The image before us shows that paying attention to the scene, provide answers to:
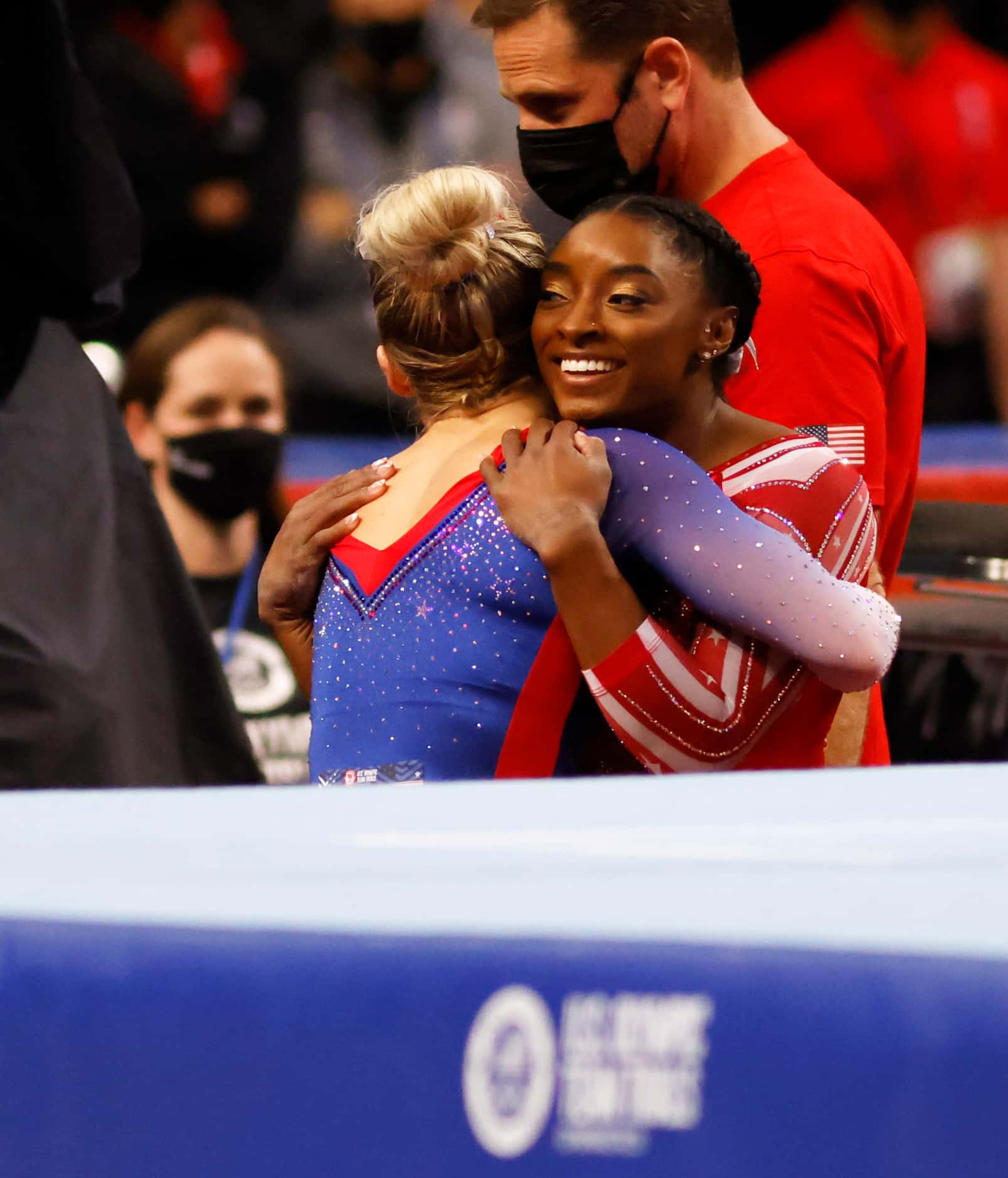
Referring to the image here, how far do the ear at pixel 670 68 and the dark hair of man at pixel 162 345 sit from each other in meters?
2.25

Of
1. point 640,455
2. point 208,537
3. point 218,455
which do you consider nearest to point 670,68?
point 640,455

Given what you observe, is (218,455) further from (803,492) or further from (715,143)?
(803,492)

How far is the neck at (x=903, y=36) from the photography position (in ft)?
16.7

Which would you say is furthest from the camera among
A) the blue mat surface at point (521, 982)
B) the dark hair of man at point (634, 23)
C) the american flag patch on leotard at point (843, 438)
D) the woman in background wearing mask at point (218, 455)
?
the woman in background wearing mask at point (218, 455)

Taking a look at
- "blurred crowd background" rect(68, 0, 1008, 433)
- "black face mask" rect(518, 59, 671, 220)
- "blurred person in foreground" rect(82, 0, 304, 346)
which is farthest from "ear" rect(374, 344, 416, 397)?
"blurred person in foreground" rect(82, 0, 304, 346)

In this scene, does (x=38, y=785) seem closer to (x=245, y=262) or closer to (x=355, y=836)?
(x=355, y=836)

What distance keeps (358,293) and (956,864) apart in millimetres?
4540

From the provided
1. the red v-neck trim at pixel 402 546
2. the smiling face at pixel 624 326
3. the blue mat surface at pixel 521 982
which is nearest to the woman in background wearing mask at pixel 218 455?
the red v-neck trim at pixel 402 546

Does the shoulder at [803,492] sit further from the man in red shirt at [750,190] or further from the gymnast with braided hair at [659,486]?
the man in red shirt at [750,190]

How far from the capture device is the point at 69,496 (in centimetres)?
242

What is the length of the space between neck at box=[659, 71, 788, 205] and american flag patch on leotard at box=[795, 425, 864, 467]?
376 mm

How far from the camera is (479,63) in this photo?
525 cm

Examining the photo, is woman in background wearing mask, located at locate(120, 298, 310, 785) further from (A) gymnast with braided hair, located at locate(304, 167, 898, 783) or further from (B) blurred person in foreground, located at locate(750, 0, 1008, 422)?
(A) gymnast with braided hair, located at locate(304, 167, 898, 783)

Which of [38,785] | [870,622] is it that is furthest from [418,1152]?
[38,785]
